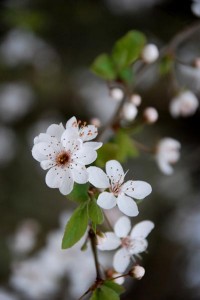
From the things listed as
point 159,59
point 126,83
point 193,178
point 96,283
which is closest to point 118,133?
point 126,83

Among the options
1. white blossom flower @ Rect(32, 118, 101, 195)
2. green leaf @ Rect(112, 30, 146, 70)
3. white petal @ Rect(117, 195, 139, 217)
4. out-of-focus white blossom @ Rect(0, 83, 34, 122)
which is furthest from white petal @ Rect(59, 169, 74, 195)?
out-of-focus white blossom @ Rect(0, 83, 34, 122)

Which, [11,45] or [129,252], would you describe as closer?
[129,252]

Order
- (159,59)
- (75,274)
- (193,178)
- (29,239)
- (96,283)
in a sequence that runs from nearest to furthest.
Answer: (96,283) → (159,59) → (75,274) → (29,239) → (193,178)

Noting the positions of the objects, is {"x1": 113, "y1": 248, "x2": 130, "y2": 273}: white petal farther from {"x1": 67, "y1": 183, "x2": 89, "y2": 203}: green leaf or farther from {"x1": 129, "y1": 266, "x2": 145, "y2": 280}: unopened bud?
{"x1": 67, "y1": 183, "x2": 89, "y2": 203}: green leaf

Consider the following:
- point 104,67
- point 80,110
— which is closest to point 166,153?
point 104,67

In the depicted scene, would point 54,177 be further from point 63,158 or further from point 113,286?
point 113,286

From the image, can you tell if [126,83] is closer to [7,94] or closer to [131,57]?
[131,57]

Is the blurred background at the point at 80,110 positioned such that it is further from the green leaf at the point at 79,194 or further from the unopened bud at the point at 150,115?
the green leaf at the point at 79,194
